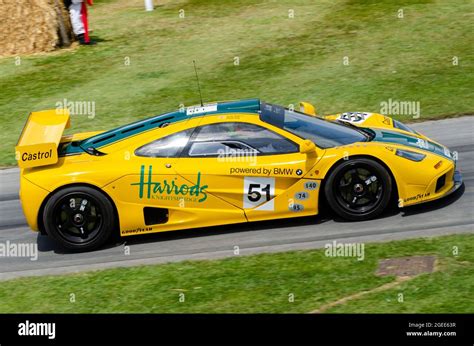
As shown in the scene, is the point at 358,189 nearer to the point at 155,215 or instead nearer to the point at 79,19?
the point at 155,215

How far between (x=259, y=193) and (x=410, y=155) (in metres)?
1.84

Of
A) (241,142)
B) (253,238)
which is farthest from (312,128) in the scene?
(253,238)

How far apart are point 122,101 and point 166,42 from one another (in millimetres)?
4033

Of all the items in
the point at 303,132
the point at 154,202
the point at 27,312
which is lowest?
the point at 27,312

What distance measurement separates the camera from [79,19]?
67.6ft

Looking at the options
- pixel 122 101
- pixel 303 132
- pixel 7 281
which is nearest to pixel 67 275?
pixel 7 281

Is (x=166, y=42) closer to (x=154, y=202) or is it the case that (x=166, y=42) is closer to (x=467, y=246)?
(x=154, y=202)

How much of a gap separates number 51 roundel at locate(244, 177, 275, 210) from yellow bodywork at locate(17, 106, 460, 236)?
1 cm

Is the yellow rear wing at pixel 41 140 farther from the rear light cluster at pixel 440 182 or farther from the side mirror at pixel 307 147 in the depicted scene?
the rear light cluster at pixel 440 182

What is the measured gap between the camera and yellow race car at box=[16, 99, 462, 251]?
33.2 feet
